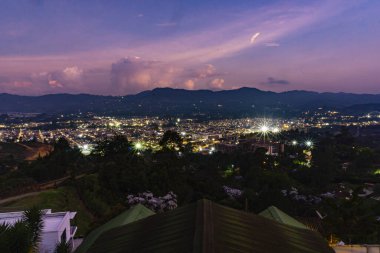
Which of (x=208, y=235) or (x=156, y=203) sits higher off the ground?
(x=208, y=235)

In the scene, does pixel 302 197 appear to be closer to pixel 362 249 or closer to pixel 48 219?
pixel 362 249

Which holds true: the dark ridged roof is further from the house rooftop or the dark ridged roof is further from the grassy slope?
the grassy slope

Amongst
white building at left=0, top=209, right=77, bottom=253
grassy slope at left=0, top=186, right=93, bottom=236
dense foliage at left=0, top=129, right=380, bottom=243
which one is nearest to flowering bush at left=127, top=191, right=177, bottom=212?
dense foliage at left=0, top=129, right=380, bottom=243

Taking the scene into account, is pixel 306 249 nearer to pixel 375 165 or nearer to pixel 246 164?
pixel 246 164

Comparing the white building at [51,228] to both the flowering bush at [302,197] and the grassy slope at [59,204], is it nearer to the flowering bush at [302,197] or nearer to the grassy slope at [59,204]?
the grassy slope at [59,204]

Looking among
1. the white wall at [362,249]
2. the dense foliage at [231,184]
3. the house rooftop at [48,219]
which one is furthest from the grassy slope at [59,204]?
the white wall at [362,249]

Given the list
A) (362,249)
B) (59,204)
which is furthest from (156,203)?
(362,249)
